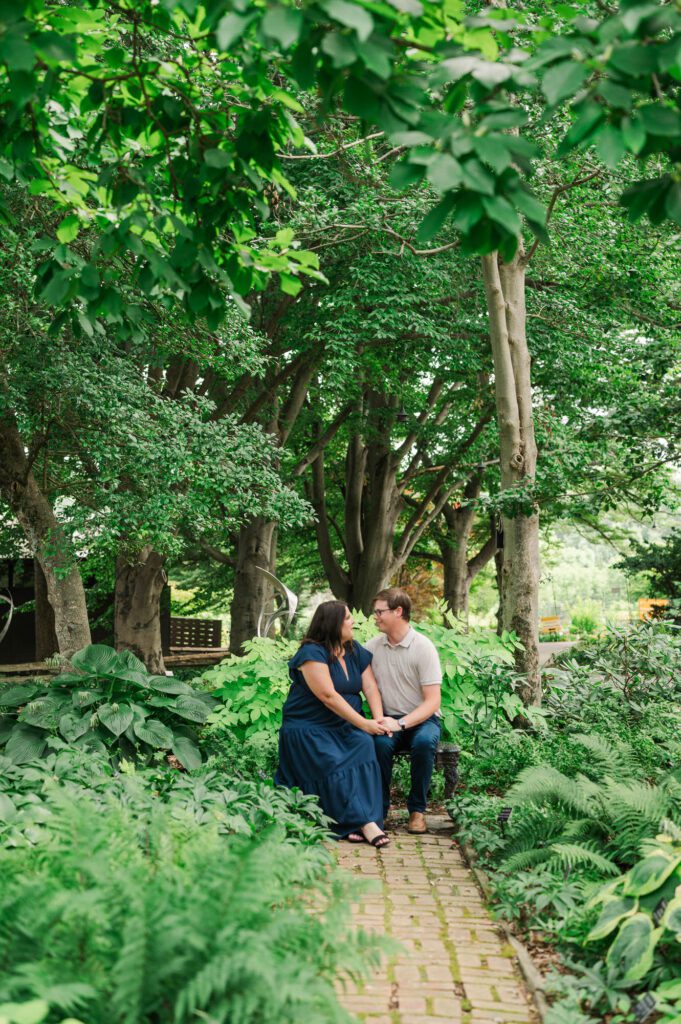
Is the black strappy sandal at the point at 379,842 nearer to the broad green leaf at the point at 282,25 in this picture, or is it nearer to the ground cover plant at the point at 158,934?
the ground cover plant at the point at 158,934

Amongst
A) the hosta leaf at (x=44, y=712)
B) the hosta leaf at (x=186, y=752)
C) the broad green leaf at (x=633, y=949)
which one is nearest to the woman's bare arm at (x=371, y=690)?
the hosta leaf at (x=186, y=752)

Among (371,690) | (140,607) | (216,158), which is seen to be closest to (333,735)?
(371,690)

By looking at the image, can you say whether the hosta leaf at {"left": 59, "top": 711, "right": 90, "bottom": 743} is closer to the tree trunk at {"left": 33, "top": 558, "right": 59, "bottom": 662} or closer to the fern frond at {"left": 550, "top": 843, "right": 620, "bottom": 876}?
the fern frond at {"left": 550, "top": 843, "right": 620, "bottom": 876}

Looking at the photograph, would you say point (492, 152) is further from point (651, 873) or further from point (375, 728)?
point (375, 728)

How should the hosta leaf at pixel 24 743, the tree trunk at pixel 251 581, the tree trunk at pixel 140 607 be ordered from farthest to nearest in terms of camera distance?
the tree trunk at pixel 251 581
the tree trunk at pixel 140 607
the hosta leaf at pixel 24 743

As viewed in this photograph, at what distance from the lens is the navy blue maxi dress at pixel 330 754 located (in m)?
6.32

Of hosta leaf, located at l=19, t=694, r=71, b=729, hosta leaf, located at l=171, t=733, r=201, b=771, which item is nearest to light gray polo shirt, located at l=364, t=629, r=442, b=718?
hosta leaf, located at l=171, t=733, r=201, b=771

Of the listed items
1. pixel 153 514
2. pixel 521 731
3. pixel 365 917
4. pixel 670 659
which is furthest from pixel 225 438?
pixel 365 917

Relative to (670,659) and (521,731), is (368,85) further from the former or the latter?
(670,659)

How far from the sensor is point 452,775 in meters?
7.30

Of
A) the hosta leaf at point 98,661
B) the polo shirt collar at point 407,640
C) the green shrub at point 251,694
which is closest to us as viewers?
the polo shirt collar at point 407,640

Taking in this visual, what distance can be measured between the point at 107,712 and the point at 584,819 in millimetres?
3897

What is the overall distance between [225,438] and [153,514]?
135cm

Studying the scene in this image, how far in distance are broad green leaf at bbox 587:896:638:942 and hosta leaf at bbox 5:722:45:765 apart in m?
4.61
